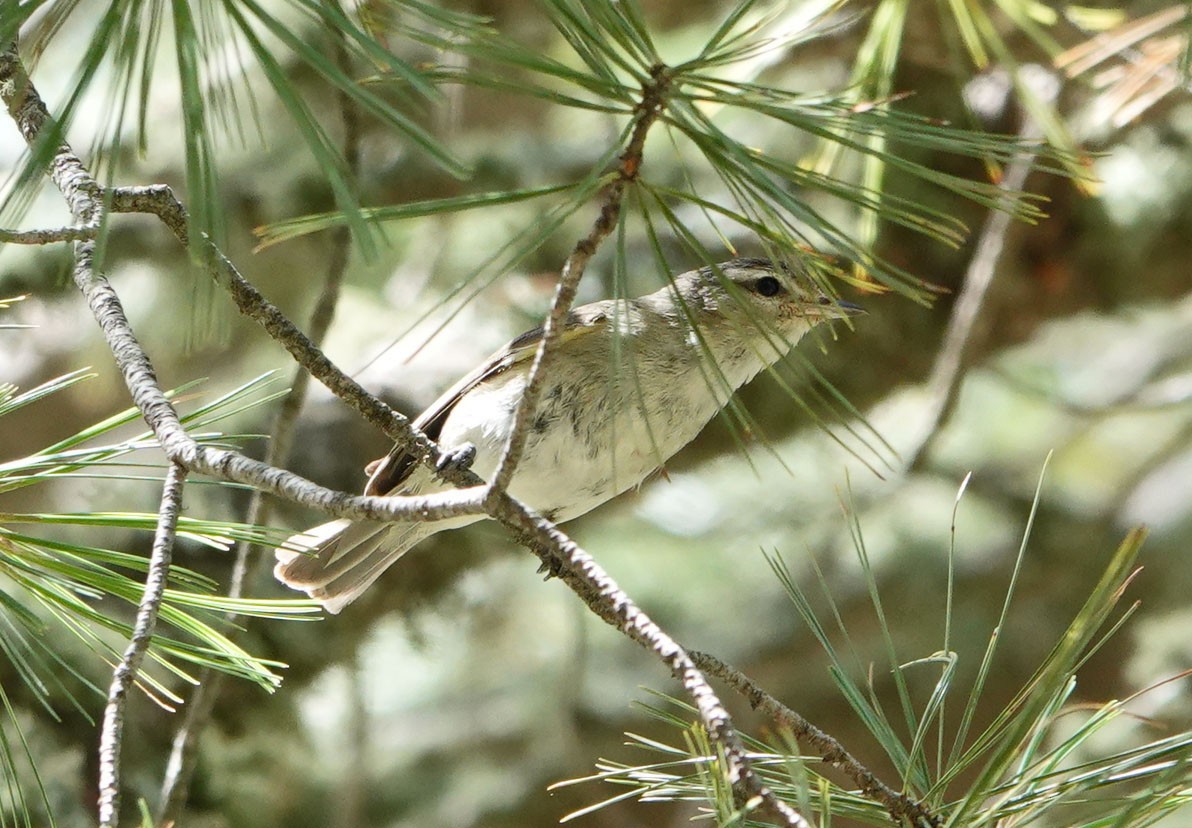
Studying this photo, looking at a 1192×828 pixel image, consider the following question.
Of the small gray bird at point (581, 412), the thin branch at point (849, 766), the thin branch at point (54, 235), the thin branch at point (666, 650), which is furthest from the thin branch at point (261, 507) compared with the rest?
the thin branch at point (849, 766)

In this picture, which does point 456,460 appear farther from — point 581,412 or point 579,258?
point 579,258

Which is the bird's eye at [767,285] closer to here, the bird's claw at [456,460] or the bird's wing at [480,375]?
the bird's wing at [480,375]

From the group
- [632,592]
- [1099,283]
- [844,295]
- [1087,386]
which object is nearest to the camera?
[844,295]

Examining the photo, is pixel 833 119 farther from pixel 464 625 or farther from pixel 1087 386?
pixel 1087 386

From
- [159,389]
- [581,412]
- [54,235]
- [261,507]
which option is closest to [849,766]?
[159,389]

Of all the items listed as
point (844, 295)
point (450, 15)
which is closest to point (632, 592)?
point (844, 295)

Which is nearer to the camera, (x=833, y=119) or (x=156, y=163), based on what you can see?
(x=833, y=119)
